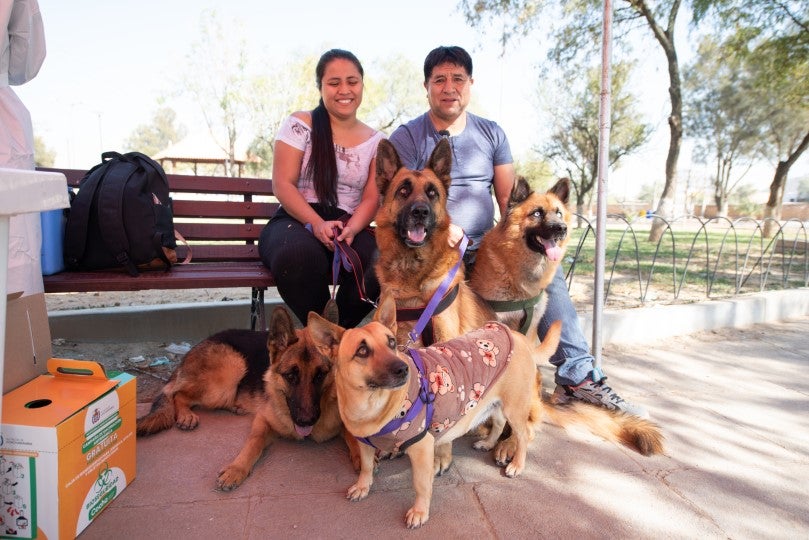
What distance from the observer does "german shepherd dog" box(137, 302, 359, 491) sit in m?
2.50

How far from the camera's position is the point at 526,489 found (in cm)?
235

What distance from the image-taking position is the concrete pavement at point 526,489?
2.04 m

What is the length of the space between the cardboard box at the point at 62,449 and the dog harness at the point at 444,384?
1.19 meters

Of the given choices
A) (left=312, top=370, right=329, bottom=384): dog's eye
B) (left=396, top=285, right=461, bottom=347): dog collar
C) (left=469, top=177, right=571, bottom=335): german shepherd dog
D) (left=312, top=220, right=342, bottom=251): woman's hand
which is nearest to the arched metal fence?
(left=469, top=177, right=571, bottom=335): german shepherd dog

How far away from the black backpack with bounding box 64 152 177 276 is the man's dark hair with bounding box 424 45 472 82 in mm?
2377

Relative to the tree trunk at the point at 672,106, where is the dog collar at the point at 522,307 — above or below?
below

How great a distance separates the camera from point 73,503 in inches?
72.9

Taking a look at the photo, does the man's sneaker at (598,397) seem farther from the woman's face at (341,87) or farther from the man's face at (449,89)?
the woman's face at (341,87)

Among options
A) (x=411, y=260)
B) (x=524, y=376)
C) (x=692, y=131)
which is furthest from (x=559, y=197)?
(x=692, y=131)

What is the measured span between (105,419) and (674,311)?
5215 millimetres

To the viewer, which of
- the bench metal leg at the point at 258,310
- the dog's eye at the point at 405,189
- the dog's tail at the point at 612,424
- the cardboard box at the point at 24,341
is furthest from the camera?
the bench metal leg at the point at 258,310

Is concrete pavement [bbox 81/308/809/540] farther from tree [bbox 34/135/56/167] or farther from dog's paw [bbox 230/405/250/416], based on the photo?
tree [bbox 34/135/56/167]

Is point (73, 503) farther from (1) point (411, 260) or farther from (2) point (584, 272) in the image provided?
(2) point (584, 272)

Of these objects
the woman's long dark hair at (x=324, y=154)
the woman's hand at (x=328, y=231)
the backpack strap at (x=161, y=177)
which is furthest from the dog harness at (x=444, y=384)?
the backpack strap at (x=161, y=177)
